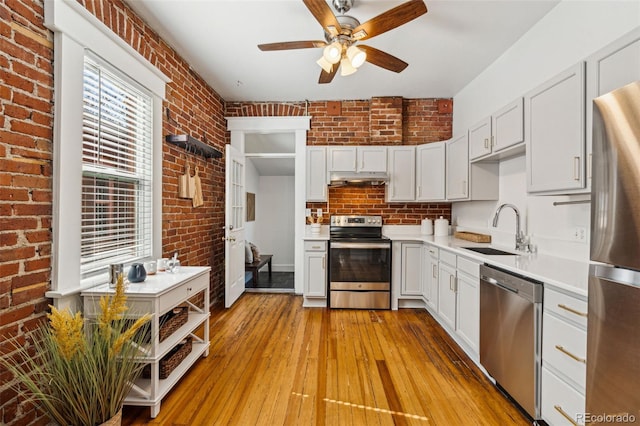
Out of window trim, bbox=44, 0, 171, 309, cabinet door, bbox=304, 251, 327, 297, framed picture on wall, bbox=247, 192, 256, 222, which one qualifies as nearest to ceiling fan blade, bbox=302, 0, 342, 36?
window trim, bbox=44, 0, 171, 309

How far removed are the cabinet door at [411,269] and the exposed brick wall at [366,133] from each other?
2.02 ft

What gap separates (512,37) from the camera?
2.53 m

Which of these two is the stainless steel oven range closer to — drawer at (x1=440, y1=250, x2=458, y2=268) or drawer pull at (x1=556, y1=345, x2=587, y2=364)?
drawer at (x1=440, y1=250, x2=458, y2=268)

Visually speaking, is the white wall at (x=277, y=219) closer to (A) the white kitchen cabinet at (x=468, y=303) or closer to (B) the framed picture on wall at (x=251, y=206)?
(B) the framed picture on wall at (x=251, y=206)

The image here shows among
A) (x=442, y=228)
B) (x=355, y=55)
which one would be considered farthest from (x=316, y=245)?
(x=355, y=55)

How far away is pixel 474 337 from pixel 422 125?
2.84m

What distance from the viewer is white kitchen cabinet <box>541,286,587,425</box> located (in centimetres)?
135

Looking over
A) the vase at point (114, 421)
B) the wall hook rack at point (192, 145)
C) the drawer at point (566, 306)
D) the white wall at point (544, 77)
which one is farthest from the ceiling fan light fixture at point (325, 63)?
the vase at point (114, 421)

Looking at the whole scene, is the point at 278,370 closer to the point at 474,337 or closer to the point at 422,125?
the point at 474,337

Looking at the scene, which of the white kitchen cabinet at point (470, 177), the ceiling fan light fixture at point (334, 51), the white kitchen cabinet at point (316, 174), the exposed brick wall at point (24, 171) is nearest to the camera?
the exposed brick wall at point (24, 171)

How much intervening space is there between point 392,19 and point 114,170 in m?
2.17

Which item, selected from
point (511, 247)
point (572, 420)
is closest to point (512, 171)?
point (511, 247)

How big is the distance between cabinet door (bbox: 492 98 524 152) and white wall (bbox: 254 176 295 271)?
3.86 meters

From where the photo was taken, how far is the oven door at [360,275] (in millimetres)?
3516
